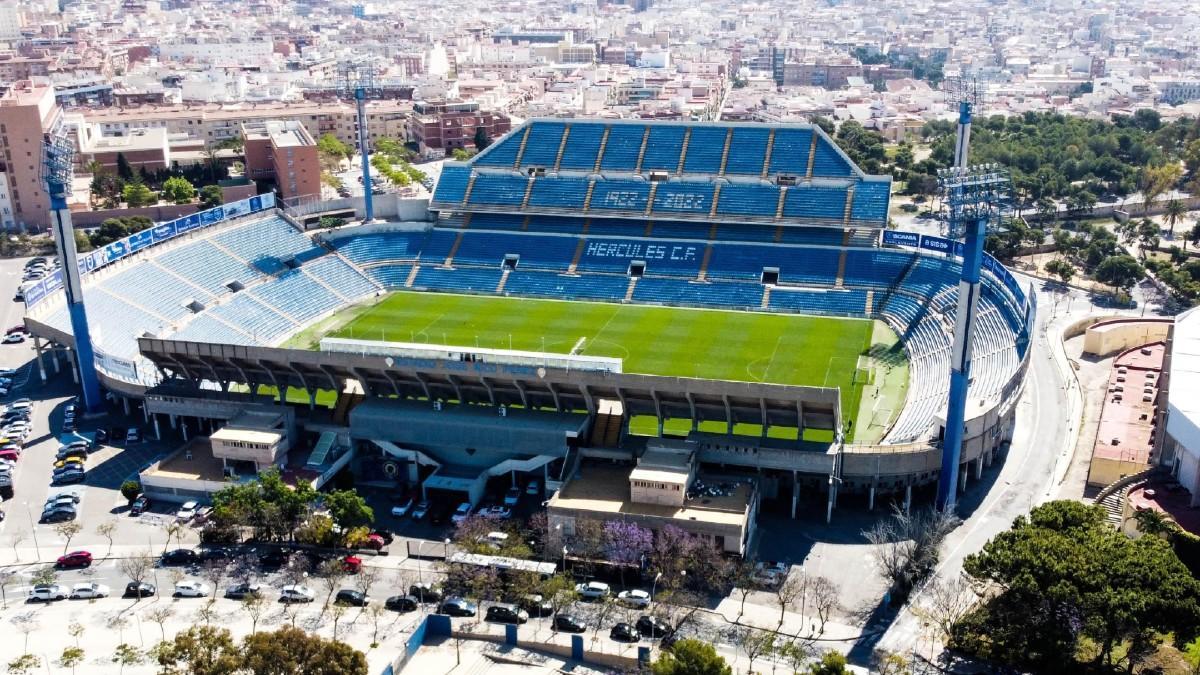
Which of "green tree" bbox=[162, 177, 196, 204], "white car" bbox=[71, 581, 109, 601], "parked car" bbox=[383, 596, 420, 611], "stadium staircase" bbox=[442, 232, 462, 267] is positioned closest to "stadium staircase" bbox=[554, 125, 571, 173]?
"stadium staircase" bbox=[442, 232, 462, 267]

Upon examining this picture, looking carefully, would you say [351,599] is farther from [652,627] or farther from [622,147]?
[622,147]

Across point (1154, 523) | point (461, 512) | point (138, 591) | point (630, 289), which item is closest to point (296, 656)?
point (138, 591)

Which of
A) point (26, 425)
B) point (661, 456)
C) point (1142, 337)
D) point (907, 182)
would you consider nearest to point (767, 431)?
point (661, 456)

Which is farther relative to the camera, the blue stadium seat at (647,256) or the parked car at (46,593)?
the blue stadium seat at (647,256)

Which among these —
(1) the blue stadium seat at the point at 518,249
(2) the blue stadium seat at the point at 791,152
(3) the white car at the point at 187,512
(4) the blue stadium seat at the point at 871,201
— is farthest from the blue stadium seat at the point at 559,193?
(3) the white car at the point at 187,512

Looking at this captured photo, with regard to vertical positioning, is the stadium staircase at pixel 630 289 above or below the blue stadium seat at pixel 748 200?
below

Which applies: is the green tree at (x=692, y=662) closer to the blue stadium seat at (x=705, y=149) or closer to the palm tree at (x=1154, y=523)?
the palm tree at (x=1154, y=523)
